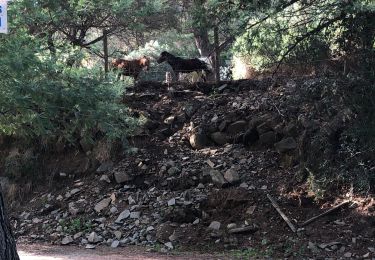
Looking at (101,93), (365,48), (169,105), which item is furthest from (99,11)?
(365,48)

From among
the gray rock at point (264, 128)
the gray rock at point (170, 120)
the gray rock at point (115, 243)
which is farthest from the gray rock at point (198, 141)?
the gray rock at point (115, 243)

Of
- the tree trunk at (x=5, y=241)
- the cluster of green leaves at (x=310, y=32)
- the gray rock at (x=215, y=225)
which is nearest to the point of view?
the tree trunk at (x=5, y=241)

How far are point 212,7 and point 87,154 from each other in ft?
20.0

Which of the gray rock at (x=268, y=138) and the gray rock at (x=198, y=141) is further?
the gray rock at (x=198, y=141)

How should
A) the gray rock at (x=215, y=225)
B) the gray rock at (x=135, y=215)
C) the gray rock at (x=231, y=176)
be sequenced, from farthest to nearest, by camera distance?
the gray rock at (x=231, y=176), the gray rock at (x=135, y=215), the gray rock at (x=215, y=225)

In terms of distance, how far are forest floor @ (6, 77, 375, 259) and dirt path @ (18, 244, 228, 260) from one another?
3.0 inches

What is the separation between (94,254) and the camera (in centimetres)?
903

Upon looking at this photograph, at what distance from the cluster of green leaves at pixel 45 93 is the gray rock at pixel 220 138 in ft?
11.4

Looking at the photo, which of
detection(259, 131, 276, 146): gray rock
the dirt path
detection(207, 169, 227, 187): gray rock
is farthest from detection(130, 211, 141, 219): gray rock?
detection(259, 131, 276, 146): gray rock

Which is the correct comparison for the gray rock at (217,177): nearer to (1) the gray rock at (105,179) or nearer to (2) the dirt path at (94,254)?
(2) the dirt path at (94,254)

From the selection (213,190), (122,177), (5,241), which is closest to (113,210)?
(122,177)

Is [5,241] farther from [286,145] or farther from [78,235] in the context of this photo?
[286,145]

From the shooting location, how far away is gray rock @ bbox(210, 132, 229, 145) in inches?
488

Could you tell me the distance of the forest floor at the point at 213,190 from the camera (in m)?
9.20
